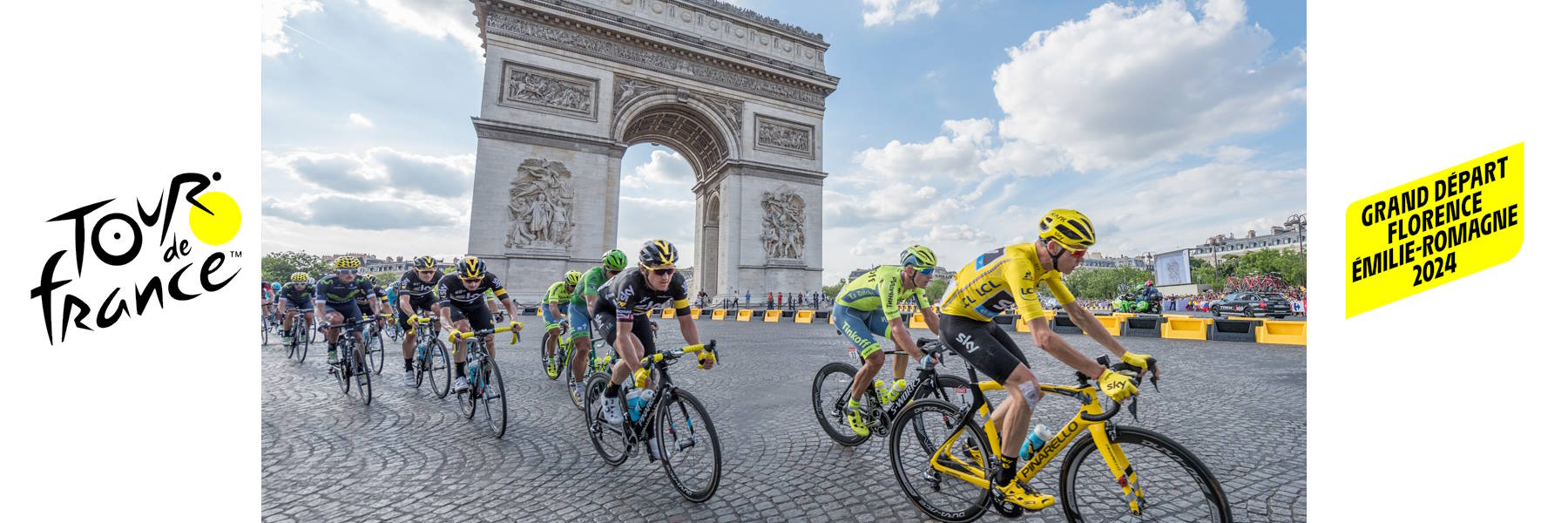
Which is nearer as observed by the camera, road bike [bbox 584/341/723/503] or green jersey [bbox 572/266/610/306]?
road bike [bbox 584/341/723/503]

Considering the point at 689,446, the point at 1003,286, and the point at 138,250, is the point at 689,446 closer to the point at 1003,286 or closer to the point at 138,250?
the point at 1003,286

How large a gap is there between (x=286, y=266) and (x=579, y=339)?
3316 inches

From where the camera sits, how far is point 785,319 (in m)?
19.0

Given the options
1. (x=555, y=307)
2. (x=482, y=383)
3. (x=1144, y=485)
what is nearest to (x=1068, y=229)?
(x=1144, y=485)

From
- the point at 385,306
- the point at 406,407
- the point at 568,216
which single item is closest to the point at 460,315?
the point at 406,407

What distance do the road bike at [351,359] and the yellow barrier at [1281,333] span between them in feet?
44.7

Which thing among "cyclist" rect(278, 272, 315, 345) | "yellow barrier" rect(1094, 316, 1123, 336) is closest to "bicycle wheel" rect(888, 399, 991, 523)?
"cyclist" rect(278, 272, 315, 345)

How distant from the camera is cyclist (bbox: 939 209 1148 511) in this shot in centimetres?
229

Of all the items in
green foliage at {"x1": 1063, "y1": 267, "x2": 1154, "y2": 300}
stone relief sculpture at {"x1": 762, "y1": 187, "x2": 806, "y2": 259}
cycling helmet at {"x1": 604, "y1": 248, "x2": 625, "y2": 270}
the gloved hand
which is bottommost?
green foliage at {"x1": 1063, "y1": 267, "x2": 1154, "y2": 300}

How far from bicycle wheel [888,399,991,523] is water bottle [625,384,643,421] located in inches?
55.9

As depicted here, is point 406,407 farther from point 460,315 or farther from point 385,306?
point 385,306

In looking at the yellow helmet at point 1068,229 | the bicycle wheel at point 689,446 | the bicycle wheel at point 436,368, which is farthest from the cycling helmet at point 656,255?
the bicycle wheel at point 436,368

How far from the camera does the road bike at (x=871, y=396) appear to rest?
3355 millimetres

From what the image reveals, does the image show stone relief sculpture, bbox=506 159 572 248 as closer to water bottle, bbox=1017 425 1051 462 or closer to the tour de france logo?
the tour de france logo
